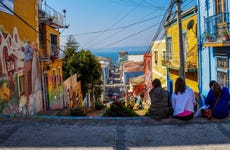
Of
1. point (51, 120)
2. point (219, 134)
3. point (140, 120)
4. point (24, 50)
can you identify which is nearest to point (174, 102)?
point (140, 120)

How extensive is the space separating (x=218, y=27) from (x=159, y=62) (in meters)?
13.9

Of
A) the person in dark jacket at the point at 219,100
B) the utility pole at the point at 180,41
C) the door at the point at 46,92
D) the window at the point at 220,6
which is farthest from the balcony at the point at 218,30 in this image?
the door at the point at 46,92

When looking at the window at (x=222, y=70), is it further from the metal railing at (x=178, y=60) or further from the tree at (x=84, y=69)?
the tree at (x=84, y=69)

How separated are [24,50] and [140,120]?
9.45 metres

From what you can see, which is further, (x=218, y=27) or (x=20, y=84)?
(x=20, y=84)

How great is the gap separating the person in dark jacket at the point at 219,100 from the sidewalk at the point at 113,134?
200 millimetres

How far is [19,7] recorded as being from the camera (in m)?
13.9

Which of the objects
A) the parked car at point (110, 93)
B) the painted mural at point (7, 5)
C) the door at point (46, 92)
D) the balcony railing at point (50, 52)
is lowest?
the parked car at point (110, 93)

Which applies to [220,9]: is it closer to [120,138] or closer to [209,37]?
[209,37]

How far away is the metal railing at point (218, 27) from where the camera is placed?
11070 millimetres

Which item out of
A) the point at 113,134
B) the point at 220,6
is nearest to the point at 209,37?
the point at 220,6

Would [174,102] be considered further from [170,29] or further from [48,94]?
[170,29]

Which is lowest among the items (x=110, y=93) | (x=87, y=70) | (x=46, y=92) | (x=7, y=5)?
(x=110, y=93)

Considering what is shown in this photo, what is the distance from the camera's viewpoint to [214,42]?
11.7m
